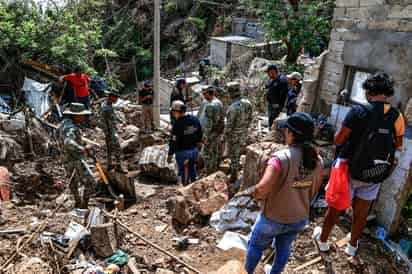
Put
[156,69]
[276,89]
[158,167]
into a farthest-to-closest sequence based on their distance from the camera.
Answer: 1. [156,69]
2. [158,167]
3. [276,89]

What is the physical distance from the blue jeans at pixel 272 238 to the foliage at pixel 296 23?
10056mm

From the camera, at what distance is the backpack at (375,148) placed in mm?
3404

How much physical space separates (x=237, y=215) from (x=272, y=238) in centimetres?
174

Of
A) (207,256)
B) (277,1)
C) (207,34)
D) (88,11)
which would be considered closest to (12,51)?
(88,11)

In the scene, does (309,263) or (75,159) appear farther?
(75,159)

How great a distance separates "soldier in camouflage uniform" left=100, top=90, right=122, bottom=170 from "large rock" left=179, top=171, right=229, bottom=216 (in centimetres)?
265

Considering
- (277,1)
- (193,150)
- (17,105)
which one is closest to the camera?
(193,150)

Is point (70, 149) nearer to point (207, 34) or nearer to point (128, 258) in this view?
point (128, 258)

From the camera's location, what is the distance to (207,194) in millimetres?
5555

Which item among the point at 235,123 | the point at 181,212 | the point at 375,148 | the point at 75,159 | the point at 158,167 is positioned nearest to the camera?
the point at 375,148

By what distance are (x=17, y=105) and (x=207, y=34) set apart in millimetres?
14796

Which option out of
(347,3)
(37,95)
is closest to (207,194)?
(347,3)

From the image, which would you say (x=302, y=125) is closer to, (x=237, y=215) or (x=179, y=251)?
(x=237, y=215)

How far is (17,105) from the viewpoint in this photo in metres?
10.4
